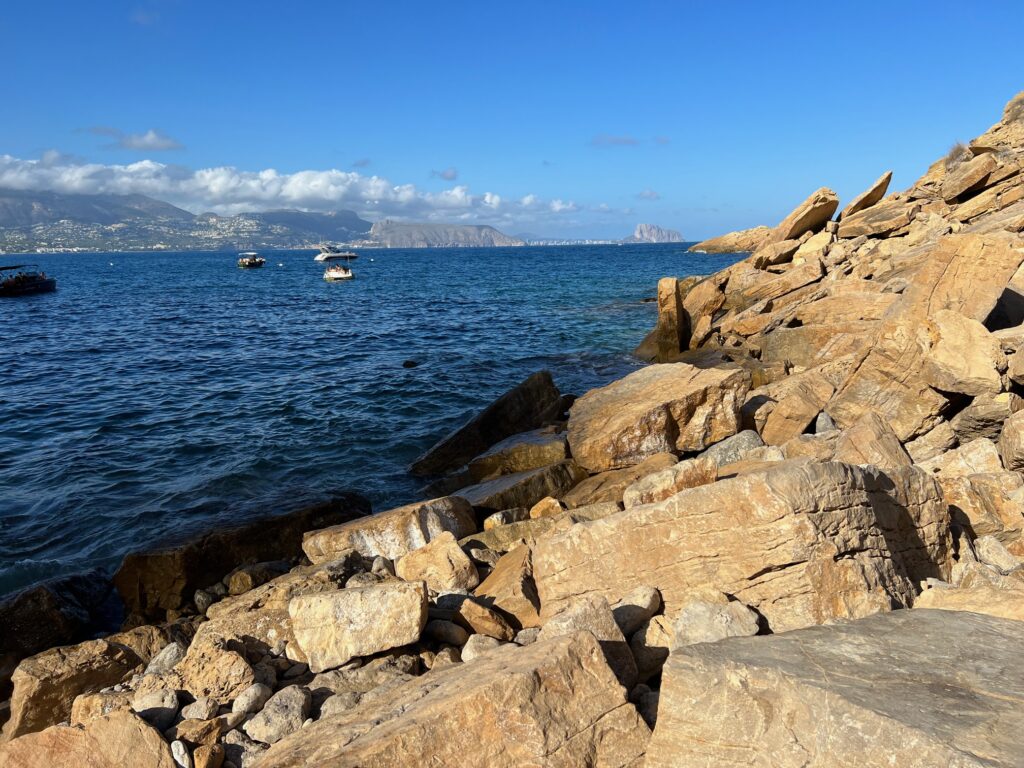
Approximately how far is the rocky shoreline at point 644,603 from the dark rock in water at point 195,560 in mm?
37

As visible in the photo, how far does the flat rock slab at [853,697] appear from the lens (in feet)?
10.3

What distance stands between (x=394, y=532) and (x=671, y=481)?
397 cm

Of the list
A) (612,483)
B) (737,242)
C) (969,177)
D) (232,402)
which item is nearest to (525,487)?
(612,483)

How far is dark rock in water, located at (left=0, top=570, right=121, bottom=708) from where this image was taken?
845 centimetres

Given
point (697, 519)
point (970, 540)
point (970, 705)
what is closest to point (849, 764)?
point (970, 705)

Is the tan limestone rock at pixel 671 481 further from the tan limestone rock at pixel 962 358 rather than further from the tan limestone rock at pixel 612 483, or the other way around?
the tan limestone rock at pixel 962 358

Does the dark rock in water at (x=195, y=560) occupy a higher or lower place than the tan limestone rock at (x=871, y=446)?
lower

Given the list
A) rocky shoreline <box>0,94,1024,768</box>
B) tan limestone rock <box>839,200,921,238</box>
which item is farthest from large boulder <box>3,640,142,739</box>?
tan limestone rock <box>839,200,921,238</box>

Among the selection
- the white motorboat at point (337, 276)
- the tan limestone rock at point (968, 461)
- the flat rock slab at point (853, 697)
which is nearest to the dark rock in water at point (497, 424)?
the tan limestone rock at point (968, 461)

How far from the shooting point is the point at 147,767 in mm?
4766

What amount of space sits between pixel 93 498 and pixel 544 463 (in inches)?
357

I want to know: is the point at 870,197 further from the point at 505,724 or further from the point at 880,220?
the point at 505,724

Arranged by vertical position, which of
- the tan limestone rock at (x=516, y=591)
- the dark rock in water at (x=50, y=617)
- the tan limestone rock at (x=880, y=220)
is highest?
the tan limestone rock at (x=880, y=220)

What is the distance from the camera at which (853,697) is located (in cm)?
339
